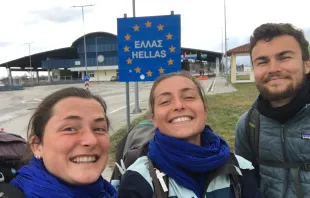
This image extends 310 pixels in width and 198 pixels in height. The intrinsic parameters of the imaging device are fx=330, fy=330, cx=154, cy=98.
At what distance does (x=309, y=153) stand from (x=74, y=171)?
1310 mm

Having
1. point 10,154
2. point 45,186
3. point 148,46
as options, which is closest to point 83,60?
point 148,46

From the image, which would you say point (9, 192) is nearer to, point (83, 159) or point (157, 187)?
point (83, 159)

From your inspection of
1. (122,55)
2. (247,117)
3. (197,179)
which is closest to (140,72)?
(122,55)

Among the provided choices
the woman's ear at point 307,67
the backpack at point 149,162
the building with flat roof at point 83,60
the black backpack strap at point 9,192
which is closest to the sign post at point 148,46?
the backpack at point 149,162

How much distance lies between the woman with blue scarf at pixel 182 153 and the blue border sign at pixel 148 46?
3.91 meters

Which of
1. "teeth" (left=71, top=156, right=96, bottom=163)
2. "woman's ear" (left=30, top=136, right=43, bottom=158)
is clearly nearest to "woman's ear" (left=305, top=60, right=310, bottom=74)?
"teeth" (left=71, top=156, right=96, bottom=163)

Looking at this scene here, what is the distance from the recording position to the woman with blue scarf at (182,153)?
Answer: 1707 millimetres

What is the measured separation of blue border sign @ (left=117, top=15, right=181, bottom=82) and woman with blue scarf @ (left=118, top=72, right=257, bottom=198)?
3908mm

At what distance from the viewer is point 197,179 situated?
1792 mm

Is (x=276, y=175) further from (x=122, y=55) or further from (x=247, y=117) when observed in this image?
(x=122, y=55)

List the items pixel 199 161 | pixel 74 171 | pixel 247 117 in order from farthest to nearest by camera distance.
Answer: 1. pixel 247 117
2. pixel 199 161
3. pixel 74 171

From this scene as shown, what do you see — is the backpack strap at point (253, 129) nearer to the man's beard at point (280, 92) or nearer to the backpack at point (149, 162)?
the man's beard at point (280, 92)

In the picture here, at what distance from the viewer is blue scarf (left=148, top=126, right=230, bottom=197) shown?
172cm

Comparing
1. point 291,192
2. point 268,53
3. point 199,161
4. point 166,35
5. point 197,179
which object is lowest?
point 291,192
